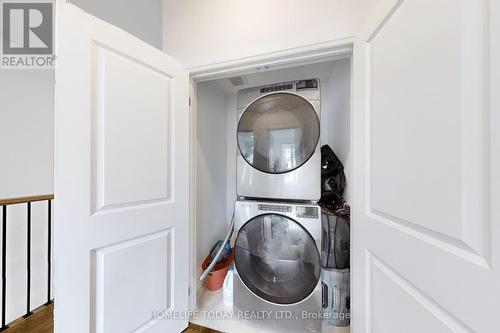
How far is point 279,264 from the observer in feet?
4.43

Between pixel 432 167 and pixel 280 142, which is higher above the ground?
pixel 280 142

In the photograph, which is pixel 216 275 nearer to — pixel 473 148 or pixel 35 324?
pixel 35 324

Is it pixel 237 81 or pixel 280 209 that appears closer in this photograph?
pixel 280 209

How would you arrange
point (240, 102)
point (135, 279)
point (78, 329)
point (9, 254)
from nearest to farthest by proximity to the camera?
point (78, 329), point (135, 279), point (240, 102), point (9, 254)

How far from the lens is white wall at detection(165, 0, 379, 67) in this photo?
3.36 feet

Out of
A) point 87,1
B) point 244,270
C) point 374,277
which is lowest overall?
point 244,270

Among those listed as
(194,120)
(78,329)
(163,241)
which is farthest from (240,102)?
(78,329)

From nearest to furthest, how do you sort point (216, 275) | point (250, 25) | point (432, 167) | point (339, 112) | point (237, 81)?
point (432, 167), point (250, 25), point (339, 112), point (216, 275), point (237, 81)

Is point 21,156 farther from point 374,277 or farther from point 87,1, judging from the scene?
point 374,277

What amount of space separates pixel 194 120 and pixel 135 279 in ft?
3.47

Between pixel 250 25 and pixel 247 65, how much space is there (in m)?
0.24

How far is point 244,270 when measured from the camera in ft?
4.52

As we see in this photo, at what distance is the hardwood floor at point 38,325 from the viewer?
52.2 inches

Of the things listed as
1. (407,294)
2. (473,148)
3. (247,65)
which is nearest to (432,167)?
(473,148)
